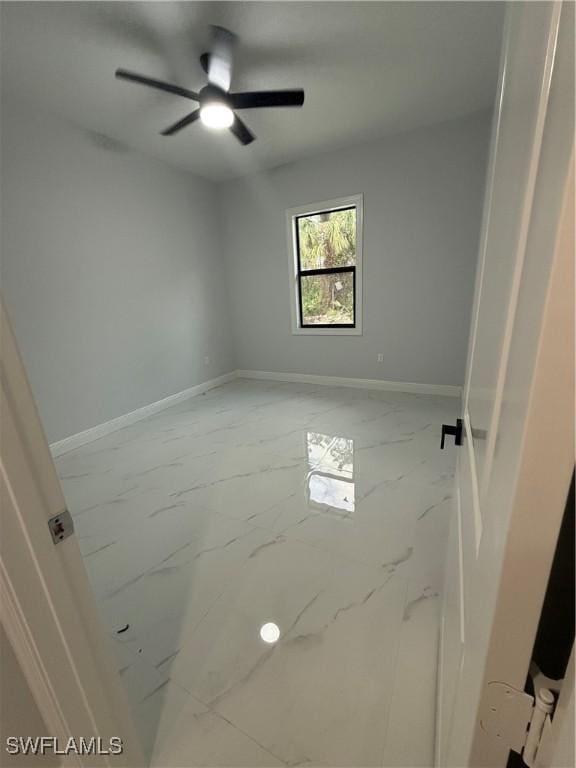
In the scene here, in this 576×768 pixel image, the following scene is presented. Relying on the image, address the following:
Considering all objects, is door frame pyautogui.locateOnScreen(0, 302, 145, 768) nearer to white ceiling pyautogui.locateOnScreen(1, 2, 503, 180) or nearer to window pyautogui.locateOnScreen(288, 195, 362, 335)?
white ceiling pyautogui.locateOnScreen(1, 2, 503, 180)

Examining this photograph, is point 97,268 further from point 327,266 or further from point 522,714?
point 522,714

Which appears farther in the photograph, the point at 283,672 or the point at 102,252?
the point at 102,252

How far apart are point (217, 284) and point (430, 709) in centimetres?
456

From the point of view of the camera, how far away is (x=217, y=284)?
15.0 feet

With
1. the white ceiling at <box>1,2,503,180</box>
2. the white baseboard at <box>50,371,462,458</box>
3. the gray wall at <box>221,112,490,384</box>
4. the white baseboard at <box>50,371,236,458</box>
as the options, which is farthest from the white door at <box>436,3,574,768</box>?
the white baseboard at <box>50,371,462,458</box>

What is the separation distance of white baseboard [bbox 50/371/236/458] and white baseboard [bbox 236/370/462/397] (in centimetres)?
61

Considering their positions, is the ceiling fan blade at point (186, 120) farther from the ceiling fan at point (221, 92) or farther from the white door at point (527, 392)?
the white door at point (527, 392)

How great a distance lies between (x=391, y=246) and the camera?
3613 mm

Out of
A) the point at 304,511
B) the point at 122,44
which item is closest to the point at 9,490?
the point at 304,511

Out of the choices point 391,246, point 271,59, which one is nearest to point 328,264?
point 391,246

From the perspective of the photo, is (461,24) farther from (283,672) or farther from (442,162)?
(283,672)

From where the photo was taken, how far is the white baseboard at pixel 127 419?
2.99 meters

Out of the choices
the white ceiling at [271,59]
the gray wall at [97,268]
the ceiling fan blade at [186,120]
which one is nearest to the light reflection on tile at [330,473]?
the gray wall at [97,268]

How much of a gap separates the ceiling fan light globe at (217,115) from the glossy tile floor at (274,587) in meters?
2.45
